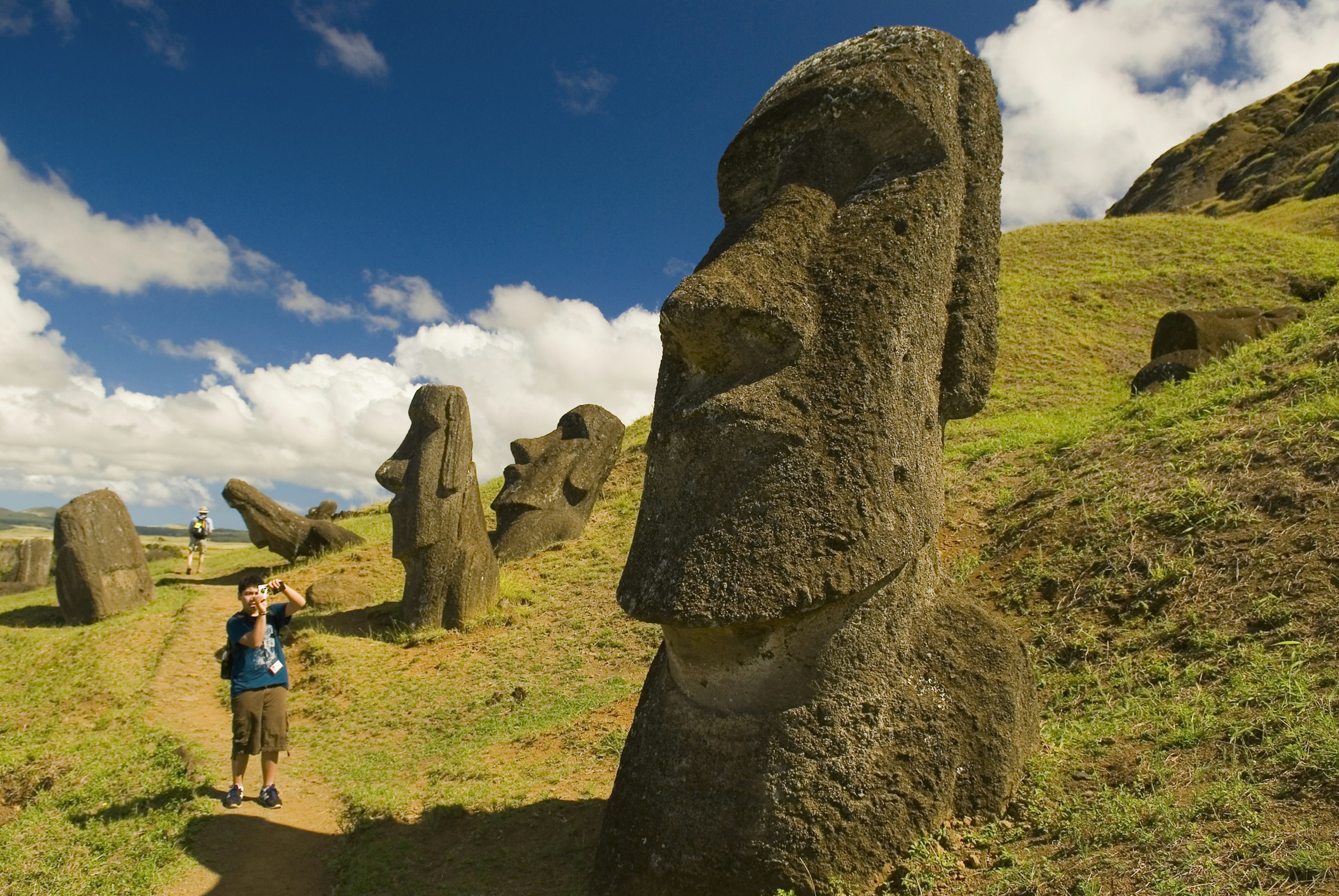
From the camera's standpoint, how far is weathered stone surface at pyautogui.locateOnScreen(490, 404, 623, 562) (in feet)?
45.3

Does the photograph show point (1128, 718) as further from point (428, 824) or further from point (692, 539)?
point (428, 824)

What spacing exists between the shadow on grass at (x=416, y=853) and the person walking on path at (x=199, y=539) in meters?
13.1

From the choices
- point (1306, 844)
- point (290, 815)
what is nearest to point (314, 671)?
point (290, 815)

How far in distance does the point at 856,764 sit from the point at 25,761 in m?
6.54

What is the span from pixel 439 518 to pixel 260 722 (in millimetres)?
4811

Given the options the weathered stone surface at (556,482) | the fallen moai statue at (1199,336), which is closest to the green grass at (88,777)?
the weathered stone surface at (556,482)

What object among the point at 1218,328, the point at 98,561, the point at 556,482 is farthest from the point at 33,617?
the point at 1218,328

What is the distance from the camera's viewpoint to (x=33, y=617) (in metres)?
12.6

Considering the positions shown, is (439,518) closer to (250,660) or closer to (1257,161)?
(250,660)

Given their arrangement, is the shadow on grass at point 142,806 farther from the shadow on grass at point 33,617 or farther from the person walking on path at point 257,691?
the shadow on grass at point 33,617

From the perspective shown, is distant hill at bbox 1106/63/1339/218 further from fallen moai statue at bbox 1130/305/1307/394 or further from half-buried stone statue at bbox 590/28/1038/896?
half-buried stone statue at bbox 590/28/1038/896

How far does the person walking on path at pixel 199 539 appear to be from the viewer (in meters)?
16.9

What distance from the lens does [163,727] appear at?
24.6ft

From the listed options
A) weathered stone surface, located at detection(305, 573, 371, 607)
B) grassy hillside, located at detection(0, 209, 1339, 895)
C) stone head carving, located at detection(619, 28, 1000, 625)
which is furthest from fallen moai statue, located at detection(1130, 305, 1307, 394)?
weathered stone surface, located at detection(305, 573, 371, 607)
